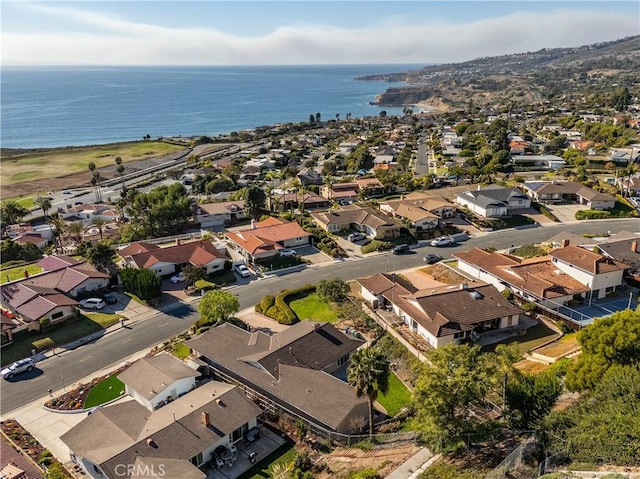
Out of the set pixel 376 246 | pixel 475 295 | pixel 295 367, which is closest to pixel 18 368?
pixel 295 367

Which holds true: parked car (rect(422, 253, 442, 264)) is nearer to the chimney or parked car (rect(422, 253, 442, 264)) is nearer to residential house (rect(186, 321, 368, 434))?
residential house (rect(186, 321, 368, 434))

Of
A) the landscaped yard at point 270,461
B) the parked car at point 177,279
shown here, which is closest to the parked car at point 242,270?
the parked car at point 177,279

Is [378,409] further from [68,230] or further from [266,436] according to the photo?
[68,230]

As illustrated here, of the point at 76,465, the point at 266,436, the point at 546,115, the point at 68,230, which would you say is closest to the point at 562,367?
the point at 266,436

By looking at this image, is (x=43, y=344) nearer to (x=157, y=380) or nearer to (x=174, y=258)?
(x=157, y=380)

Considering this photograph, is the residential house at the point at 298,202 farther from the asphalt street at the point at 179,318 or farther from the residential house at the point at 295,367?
the residential house at the point at 295,367

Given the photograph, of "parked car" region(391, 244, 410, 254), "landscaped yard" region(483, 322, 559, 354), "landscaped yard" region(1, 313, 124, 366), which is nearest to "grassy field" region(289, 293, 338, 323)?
"landscaped yard" region(483, 322, 559, 354)
